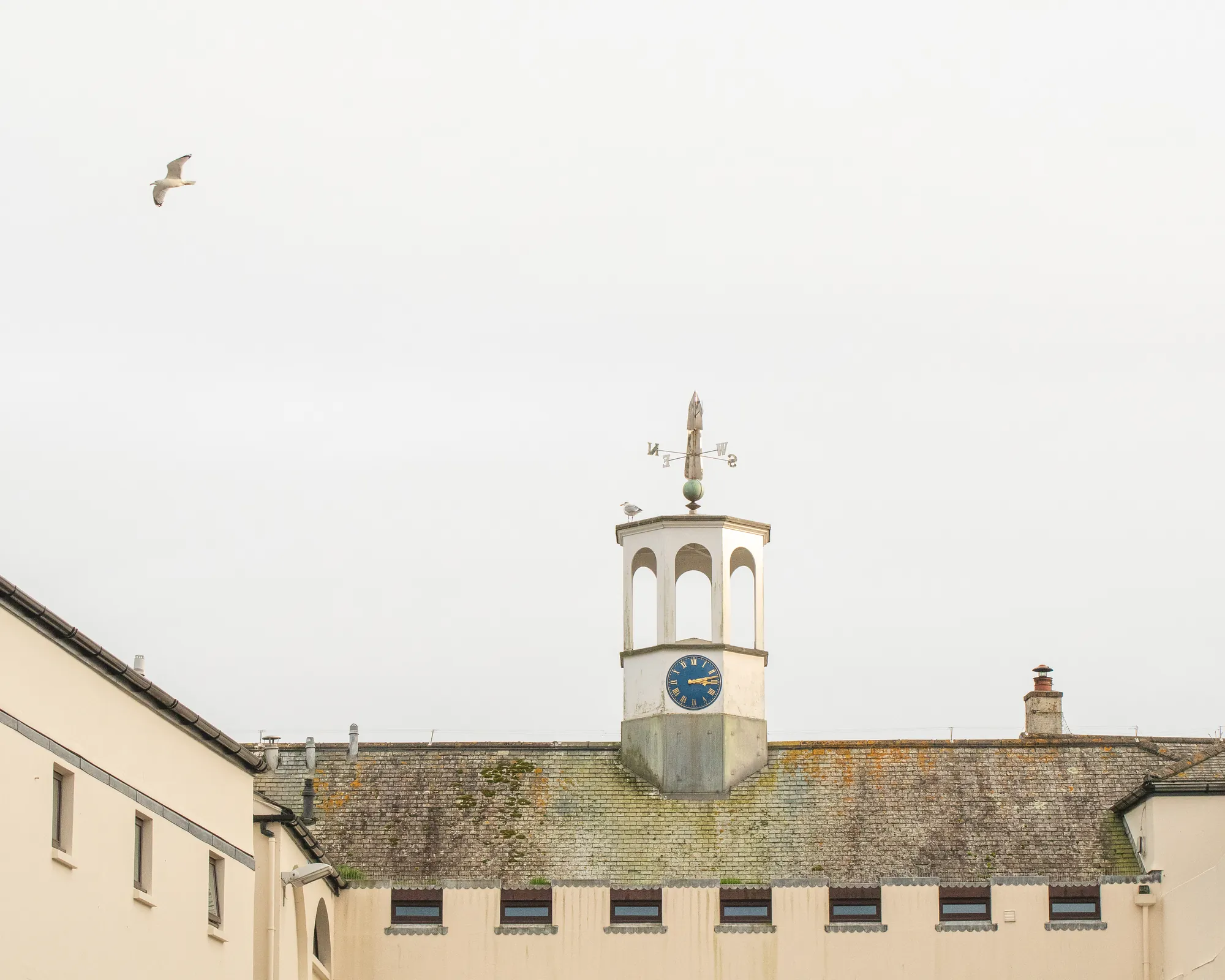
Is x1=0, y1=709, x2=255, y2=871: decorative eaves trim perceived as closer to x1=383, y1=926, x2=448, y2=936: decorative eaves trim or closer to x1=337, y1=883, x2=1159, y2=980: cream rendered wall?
x1=383, y1=926, x2=448, y2=936: decorative eaves trim

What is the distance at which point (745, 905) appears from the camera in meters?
49.0

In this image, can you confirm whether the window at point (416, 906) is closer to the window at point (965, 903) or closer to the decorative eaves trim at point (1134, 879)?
the window at point (965, 903)

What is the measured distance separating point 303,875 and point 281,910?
0.79m

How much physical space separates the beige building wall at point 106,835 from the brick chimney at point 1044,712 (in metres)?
21.9

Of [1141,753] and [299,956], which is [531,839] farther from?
[1141,753]

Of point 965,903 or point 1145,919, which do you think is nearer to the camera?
point 1145,919

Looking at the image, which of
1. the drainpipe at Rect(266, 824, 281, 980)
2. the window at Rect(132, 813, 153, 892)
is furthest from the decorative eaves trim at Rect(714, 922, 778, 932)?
the window at Rect(132, 813, 153, 892)

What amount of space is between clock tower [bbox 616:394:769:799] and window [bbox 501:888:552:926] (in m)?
3.96

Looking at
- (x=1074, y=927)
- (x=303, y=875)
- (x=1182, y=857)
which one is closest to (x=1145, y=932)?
(x=1074, y=927)

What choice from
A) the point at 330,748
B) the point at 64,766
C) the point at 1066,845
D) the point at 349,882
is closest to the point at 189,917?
the point at 64,766

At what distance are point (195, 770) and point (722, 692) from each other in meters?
16.0

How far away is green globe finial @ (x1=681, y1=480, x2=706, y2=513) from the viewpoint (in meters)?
54.9

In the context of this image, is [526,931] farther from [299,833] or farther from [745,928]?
[299,833]

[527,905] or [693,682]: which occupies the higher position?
[693,682]
